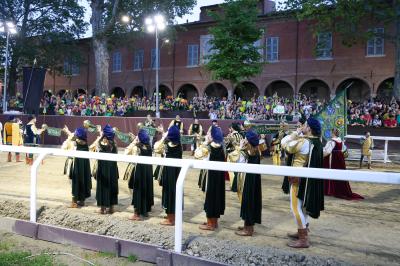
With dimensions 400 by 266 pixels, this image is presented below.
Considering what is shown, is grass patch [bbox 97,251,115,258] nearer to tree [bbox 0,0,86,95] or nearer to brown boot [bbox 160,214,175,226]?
brown boot [bbox 160,214,175,226]

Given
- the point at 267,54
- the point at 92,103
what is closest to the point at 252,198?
the point at 92,103

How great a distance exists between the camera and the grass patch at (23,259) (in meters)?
5.31

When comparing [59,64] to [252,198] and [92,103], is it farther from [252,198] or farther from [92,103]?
[252,198]

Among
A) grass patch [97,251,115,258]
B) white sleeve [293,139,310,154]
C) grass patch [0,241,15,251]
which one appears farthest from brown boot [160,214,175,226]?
white sleeve [293,139,310,154]

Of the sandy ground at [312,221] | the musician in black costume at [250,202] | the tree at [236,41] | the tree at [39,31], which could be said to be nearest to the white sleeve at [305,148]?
the musician in black costume at [250,202]

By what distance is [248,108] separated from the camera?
22.7m

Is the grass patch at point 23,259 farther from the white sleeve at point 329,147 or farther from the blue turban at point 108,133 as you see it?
the white sleeve at point 329,147

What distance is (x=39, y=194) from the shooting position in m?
9.52

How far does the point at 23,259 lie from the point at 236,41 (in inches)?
925

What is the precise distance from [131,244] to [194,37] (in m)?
33.6

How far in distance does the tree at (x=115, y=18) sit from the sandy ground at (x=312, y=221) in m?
19.6

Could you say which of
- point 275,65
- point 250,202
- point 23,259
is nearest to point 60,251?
point 23,259

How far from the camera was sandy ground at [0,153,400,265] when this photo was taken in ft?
19.9

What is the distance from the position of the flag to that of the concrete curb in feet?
17.1
